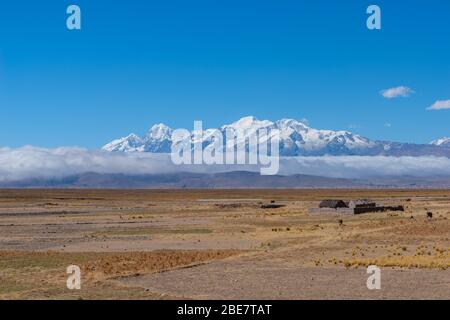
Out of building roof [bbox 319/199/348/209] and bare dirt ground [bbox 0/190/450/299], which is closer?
bare dirt ground [bbox 0/190/450/299]

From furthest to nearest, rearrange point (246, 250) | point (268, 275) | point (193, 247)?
point (193, 247), point (246, 250), point (268, 275)

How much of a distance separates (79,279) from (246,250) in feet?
55.9

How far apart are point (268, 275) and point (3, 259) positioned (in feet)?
59.9

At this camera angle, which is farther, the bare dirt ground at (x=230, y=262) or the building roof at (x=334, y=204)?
the building roof at (x=334, y=204)

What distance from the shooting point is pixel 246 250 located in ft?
144

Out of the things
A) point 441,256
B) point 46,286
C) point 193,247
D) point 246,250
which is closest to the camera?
point 46,286

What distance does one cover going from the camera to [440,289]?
2600 centimetres

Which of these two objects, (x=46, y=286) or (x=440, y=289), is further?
(x=46, y=286)

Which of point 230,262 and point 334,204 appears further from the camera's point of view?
point 334,204

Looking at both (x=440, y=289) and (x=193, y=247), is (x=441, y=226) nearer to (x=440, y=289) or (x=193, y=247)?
(x=193, y=247)

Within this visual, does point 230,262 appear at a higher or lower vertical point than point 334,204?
lower
